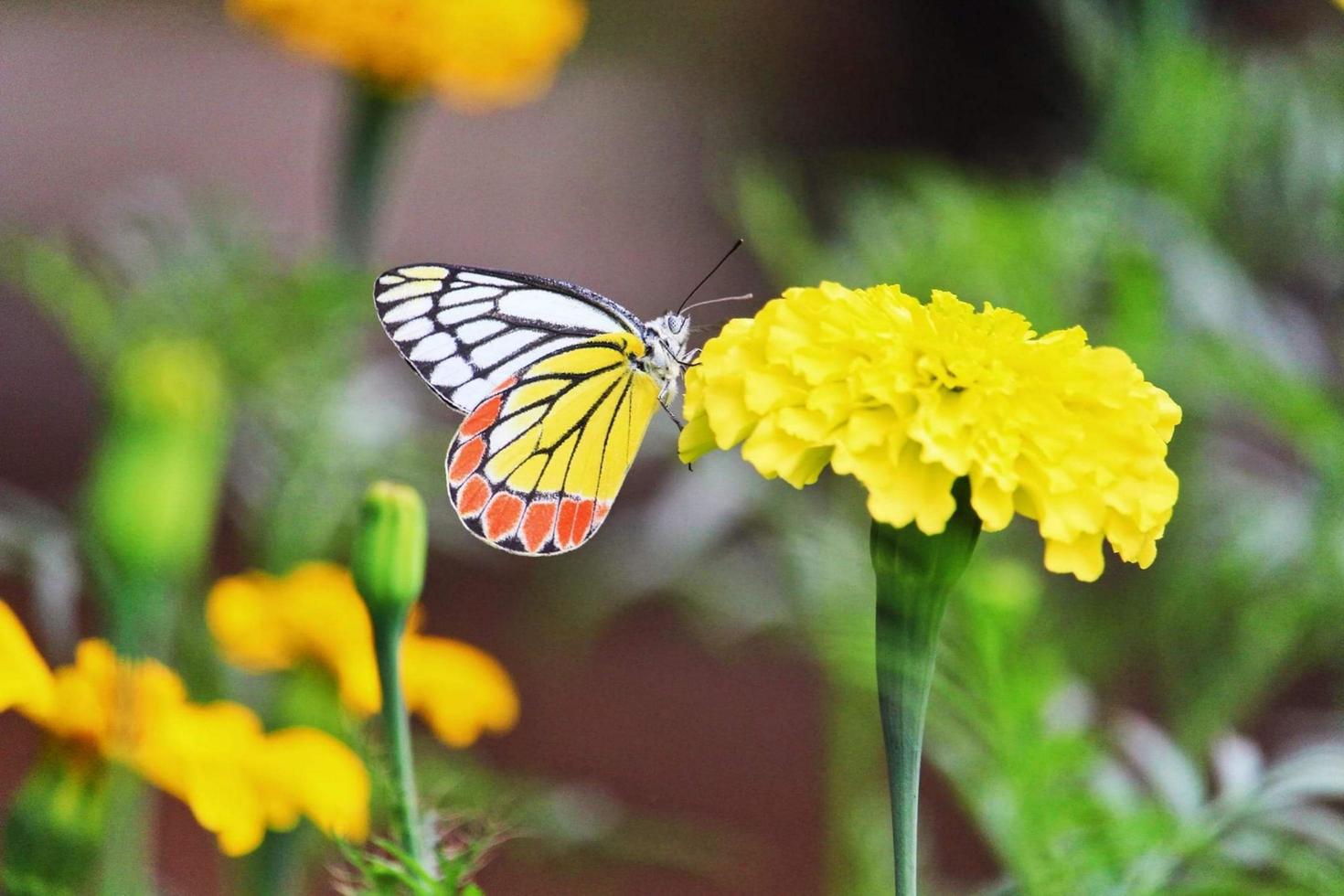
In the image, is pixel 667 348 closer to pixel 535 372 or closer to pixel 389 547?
pixel 535 372

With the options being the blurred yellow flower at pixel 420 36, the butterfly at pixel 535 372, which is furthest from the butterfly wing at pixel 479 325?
the blurred yellow flower at pixel 420 36

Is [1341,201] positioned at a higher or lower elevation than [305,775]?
higher

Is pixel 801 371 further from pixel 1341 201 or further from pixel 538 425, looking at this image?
A: pixel 1341 201

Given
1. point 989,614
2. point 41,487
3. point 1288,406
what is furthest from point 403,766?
point 41,487

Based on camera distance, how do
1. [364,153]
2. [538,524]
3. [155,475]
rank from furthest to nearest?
[364,153] → [538,524] → [155,475]

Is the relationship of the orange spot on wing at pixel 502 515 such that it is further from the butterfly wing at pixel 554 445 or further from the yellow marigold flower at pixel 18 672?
the yellow marigold flower at pixel 18 672

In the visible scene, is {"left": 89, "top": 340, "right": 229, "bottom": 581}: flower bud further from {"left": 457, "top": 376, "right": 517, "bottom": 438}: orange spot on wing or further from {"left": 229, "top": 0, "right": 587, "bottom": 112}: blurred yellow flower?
{"left": 229, "top": 0, "right": 587, "bottom": 112}: blurred yellow flower

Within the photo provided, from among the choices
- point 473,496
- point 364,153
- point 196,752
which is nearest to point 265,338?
point 364,153
